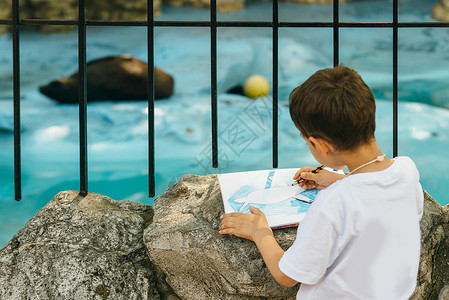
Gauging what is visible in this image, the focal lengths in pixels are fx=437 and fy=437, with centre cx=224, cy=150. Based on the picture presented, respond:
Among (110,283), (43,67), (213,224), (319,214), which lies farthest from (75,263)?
(43,67)

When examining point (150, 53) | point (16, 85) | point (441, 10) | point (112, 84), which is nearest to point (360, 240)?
point (150, 53)

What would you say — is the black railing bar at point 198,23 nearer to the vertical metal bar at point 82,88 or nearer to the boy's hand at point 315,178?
the vertical metal bar at point 82,88

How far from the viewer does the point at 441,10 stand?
34.6 ft

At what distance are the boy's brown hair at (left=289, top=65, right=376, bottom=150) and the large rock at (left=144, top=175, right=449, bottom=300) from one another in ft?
1.15

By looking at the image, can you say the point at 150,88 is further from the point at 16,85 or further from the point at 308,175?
the point at 308,175

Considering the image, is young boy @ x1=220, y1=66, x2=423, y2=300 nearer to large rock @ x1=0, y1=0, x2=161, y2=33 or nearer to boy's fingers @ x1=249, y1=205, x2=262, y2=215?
boy's fingers @ x1=249, y1=205, x2=262, y2=215

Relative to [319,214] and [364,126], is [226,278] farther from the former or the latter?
[364,126]

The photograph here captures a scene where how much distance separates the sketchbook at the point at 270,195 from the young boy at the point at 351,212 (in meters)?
0.22

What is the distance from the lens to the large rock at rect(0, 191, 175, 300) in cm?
119

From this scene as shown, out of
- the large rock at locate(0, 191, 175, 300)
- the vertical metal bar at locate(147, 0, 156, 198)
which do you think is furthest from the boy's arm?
the vertical metal bar at locate(147, 0, 156, 198)

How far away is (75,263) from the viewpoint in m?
1.22

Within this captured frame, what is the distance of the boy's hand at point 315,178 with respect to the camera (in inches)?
49.2

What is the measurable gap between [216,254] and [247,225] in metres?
0.11

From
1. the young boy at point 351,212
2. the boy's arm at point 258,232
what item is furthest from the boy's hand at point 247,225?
the young boy at point 351,212
